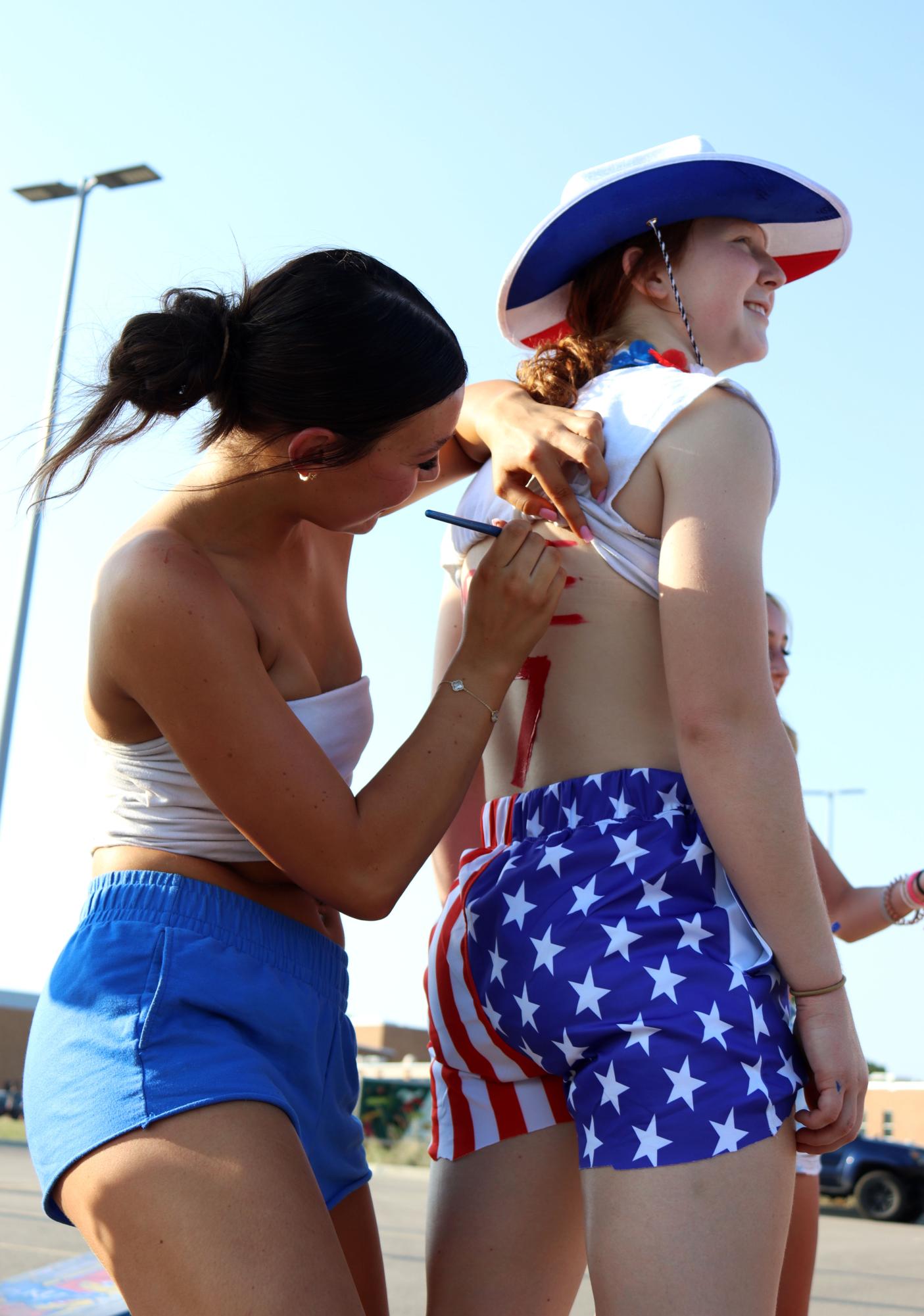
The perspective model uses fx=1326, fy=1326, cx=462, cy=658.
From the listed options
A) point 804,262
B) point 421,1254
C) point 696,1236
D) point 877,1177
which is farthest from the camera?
point 877,1177

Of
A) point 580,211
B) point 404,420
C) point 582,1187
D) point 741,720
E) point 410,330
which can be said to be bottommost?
point 582,1187

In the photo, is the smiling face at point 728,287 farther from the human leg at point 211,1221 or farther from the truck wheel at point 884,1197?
the truck wheel at point 884,1197

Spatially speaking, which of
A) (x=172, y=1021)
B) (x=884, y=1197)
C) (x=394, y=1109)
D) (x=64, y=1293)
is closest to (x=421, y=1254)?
(x=64, y=1293)

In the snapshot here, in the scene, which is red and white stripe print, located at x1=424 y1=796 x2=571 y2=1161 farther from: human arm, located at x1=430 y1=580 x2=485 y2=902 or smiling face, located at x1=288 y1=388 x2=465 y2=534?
smiling face, located at x1=288 y1=388 x2=465 y2=534

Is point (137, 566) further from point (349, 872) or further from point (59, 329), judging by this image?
point (59, 329)

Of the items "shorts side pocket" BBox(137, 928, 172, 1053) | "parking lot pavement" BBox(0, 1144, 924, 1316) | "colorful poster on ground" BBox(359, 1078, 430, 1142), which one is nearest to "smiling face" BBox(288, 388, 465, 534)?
"shorts side pocket" BBox(137, 928, 172, 1053)

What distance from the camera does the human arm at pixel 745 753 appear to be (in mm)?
1660

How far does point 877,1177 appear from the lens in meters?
13.1

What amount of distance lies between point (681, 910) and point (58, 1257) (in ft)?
18.2

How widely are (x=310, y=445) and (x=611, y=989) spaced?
89cm

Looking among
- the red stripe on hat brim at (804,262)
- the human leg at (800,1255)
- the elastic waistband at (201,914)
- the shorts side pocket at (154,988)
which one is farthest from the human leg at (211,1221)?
the human leg at (800,1255)

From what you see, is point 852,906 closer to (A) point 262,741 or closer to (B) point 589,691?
(B) point 589,691

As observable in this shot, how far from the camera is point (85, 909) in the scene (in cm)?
186

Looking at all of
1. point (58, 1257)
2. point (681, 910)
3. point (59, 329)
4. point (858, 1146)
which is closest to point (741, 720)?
point (681, 910)
